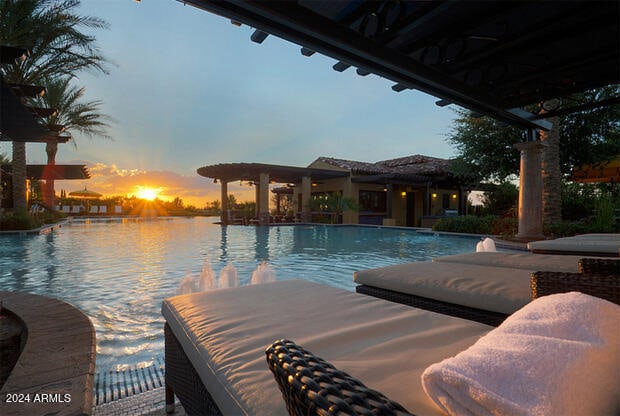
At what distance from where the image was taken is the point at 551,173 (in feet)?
32.2

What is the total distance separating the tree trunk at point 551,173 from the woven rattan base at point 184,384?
37.1 ft

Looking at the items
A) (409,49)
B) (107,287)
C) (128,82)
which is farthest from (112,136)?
(409,49)

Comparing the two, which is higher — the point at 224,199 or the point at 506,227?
the point at 224,199

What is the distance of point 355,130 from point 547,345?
1203 inches

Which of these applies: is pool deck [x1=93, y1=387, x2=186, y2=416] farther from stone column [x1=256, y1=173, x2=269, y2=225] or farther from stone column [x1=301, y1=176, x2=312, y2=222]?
stone column [x1=301, y1=176, x2=312, y2=222]

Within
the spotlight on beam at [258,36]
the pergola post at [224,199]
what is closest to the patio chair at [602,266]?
the spotlight on beam at [258,36]

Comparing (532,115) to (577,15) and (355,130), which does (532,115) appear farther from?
(355,130)

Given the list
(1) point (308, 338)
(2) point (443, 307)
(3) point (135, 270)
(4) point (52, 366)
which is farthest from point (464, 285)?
(3) point (135, 270)

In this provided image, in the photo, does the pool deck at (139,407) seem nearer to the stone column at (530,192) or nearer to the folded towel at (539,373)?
the folded towel at (539,373)

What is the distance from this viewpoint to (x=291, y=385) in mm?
783

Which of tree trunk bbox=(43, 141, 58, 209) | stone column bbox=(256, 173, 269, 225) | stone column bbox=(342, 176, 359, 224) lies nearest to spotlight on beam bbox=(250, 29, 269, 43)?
stone column bbox=(256, 173, 269, 225)

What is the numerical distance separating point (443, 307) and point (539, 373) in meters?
1.83

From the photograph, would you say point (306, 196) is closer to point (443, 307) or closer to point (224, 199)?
point (224, 199)

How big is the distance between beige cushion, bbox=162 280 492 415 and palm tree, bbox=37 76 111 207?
20.2 m
